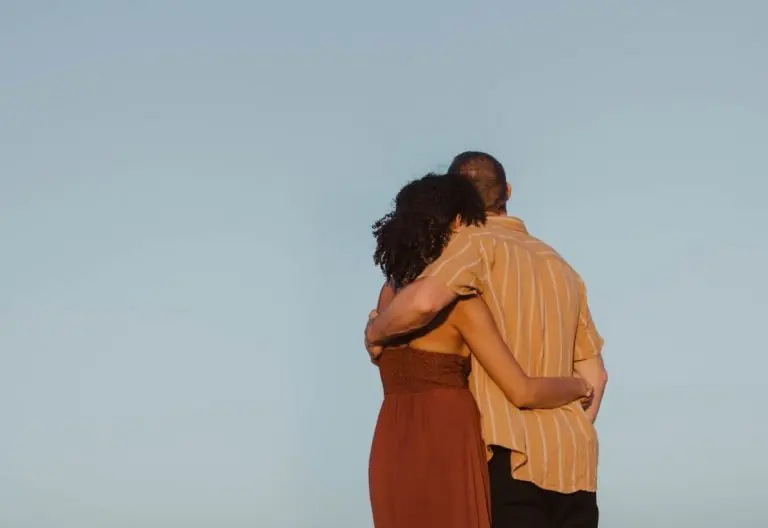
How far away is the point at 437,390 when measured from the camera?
5930 mm

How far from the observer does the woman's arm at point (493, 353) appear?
19.2 feet

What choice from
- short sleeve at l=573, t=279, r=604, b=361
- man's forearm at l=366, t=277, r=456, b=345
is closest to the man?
man's forearm at l=366, t=277, r=456, b=345

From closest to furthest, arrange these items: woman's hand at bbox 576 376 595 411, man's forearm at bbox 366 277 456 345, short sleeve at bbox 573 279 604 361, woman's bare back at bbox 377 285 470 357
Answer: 1. man's forearm at bbox 366 277 456 345
2. woman's bare back at bbox 377 285 470 357
3. woman's hand at bbox 576 376 595 411
4. short sleeve at bbox 573 279 604 361

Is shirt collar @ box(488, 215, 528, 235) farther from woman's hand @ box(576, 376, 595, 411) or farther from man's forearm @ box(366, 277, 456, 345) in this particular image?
woman's hand @ box(576, 376, 595, 411)

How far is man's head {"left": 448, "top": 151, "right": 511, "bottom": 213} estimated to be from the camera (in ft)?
20.0

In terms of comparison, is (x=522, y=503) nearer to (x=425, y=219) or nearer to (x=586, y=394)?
(x=586, y=394)

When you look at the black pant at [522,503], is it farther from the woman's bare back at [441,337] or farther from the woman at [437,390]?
the woman's bare back at [441,337]

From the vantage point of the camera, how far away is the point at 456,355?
19.6 feet

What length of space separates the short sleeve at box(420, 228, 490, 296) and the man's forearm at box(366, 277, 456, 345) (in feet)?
0.12

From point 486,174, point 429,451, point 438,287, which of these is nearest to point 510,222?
point 486,174

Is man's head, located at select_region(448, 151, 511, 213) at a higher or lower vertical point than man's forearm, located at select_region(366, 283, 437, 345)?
higher

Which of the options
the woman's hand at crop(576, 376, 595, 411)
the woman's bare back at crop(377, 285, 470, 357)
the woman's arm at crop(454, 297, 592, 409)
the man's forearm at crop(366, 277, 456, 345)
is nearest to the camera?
the man's forearm at crop(366, 277, 456, 345)

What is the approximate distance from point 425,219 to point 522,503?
3.63ft

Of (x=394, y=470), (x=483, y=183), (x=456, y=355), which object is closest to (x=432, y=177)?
(x=483, y=183)
